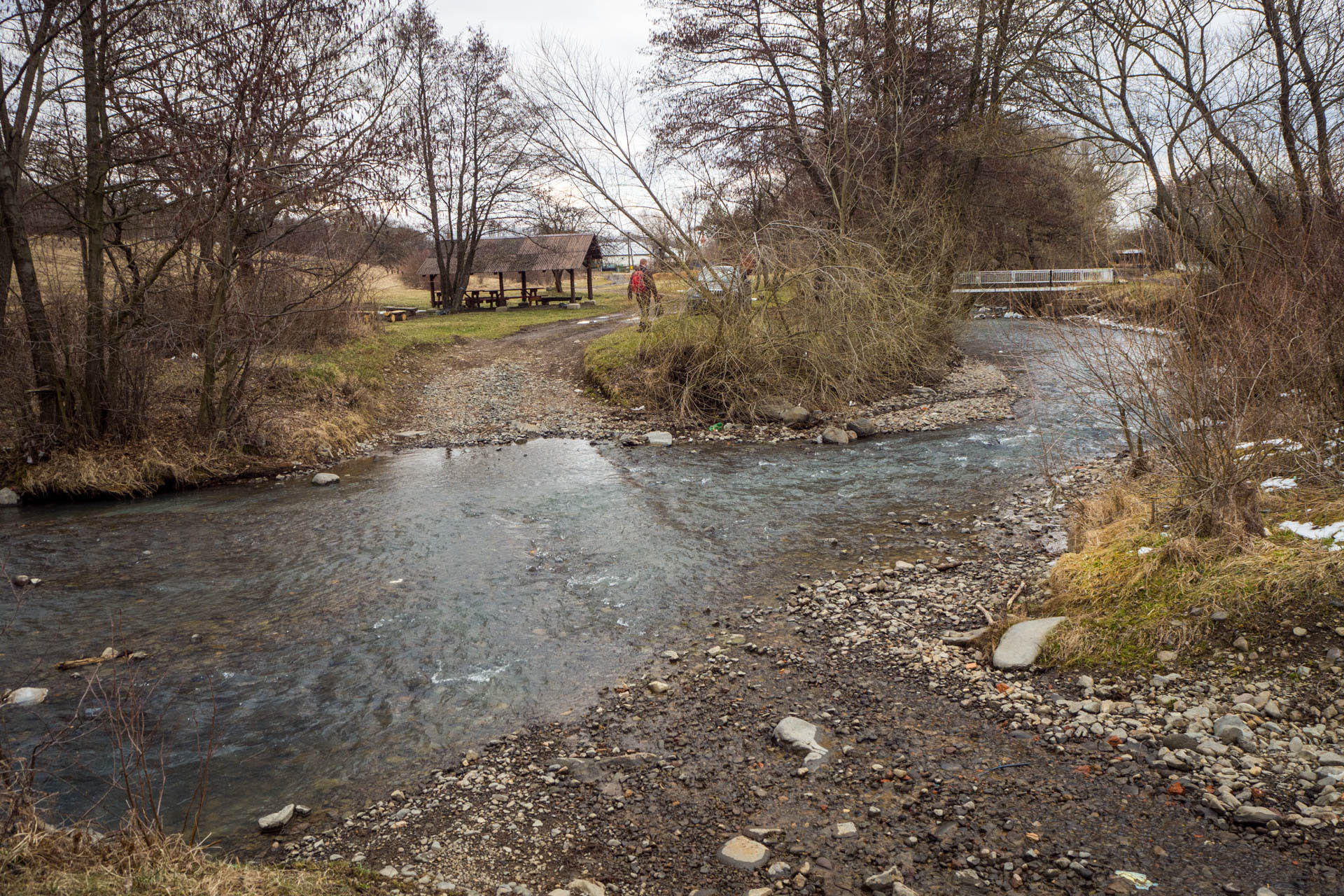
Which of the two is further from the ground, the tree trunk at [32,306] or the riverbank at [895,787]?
the tree trunk at [32,306]

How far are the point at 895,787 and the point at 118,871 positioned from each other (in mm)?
3384

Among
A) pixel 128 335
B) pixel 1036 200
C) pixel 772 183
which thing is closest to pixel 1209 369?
pixel 128 335

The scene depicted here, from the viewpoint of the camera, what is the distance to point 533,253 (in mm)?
37094

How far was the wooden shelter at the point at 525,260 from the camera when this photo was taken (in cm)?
3619

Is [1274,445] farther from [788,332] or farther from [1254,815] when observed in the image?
[788,332]

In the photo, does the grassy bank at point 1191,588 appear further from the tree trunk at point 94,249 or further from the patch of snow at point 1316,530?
the tree trunk at point 94,249

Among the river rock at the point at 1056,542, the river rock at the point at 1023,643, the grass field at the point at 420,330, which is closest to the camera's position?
the river rock at the point at 1023,643

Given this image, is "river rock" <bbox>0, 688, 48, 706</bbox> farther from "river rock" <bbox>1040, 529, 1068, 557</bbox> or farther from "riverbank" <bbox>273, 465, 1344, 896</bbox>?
"river rock" <bbox>1040, 529, 1068, 557</bbox>

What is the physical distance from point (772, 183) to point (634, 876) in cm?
1769

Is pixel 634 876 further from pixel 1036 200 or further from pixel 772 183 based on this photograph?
pixel 1036 200

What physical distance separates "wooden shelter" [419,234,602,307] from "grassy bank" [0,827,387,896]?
111 feet

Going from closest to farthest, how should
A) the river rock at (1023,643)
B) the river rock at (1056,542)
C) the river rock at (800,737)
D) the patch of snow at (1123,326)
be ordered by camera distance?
the river rock at (800,737)
the river rock at (1023,643)
the patch of snow at (1123,326)
the river rock at (1056,542)

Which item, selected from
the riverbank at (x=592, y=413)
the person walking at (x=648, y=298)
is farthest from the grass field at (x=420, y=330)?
the person walking at (x=648, y=298)

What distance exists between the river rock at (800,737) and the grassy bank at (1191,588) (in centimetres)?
177
